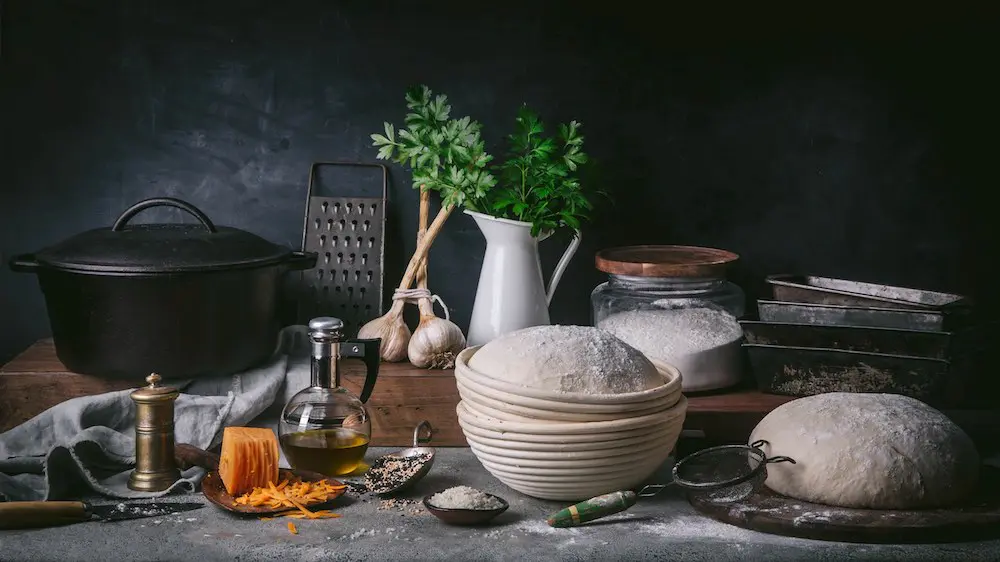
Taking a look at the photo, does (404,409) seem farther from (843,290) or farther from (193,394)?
(843,290)

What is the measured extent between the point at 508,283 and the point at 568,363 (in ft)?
1.67

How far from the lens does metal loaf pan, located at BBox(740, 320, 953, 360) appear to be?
177cm

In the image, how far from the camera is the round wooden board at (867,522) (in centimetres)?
144

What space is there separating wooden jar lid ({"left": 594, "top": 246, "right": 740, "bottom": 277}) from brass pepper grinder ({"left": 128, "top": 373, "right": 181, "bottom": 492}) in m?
0.84

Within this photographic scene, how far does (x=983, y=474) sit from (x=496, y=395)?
2.67 ft

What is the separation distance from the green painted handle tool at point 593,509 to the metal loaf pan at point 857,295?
0.62 meters

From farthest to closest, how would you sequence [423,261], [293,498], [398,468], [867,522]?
[423,261]
[398,468]
[293,498]
[867,522]

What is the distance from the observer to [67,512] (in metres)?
1.51

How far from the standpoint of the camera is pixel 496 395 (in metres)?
1.53

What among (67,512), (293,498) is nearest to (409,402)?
(293,498)

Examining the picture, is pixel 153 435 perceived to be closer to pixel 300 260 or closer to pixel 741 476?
pixel 300 260

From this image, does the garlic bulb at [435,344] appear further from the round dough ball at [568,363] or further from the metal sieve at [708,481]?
the metal sieve at [708,481]

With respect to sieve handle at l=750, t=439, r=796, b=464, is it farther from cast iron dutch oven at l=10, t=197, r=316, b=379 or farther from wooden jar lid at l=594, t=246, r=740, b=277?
cast iron dutch oven at l=10, t=197, r=316, b=379

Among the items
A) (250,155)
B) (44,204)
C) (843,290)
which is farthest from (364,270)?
(843,290)
